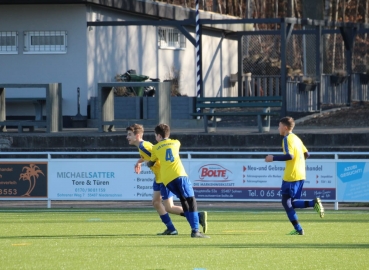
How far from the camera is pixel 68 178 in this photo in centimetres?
1888

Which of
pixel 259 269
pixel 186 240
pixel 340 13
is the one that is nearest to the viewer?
pixel 259 269

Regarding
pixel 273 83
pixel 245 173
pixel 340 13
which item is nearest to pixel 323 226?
pixel 245 173

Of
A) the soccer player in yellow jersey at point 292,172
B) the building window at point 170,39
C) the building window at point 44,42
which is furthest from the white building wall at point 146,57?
the soccer player in yellow jersey at point 292,172

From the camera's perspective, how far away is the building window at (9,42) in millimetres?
26344

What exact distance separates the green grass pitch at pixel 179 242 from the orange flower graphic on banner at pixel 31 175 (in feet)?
6.35

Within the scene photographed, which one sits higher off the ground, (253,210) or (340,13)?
(340,13)

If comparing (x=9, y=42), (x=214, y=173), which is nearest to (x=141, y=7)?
(x=9, y=42)

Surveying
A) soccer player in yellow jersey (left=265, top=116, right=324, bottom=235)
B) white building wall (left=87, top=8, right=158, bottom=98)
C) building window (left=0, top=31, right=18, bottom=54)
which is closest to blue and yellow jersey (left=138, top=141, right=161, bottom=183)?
soccer player in yellow jersey (left=265, top=116, right=324, bottom=235)

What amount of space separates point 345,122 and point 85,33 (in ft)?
25.6

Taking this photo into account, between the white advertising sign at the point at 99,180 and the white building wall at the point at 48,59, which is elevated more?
the white building wall at the point at 48,59

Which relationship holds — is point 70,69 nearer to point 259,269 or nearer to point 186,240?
A: point 186,240

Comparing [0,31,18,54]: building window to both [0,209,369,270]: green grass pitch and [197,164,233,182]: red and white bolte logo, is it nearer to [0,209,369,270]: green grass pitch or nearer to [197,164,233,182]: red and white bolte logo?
[197,164,233,182]: red and white bolte logo

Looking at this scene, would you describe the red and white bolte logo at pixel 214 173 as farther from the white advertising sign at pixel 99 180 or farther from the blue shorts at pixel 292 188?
the blue shorts at pixel 292 188

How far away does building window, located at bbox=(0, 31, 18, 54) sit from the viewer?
26344 millimetres
